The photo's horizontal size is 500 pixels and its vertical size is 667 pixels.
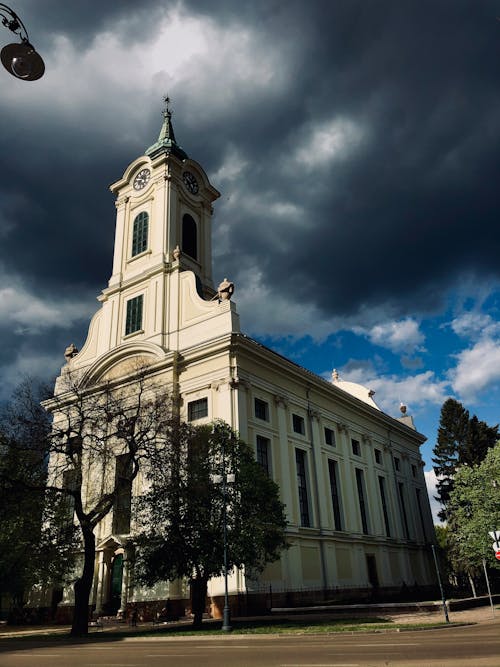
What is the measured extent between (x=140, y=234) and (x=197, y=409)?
671 inches

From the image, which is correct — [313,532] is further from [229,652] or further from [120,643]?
[229,652]

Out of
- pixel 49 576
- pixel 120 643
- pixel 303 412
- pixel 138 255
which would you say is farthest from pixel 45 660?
pixel 138 255

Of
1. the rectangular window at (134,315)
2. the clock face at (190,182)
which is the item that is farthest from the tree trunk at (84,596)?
the clock face at (190,182)

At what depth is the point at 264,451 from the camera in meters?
33.4

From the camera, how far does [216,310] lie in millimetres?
35000

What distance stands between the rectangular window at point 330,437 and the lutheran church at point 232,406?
0.11 m

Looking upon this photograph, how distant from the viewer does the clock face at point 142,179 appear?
149 ft

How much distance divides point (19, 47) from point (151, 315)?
2969cm

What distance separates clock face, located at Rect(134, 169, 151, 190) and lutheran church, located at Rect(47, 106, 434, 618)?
0.32ft

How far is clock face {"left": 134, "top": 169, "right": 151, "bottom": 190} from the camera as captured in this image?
45469mm

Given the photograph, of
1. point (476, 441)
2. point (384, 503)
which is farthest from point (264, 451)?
point (476, 441)

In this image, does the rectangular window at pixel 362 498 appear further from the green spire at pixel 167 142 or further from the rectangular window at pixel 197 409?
the green spire at pixel 167 142

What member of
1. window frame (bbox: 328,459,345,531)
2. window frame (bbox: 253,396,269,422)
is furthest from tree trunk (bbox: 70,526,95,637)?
window frame (bbox: 328,459,345,531)

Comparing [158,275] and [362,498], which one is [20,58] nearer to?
[158,275]
